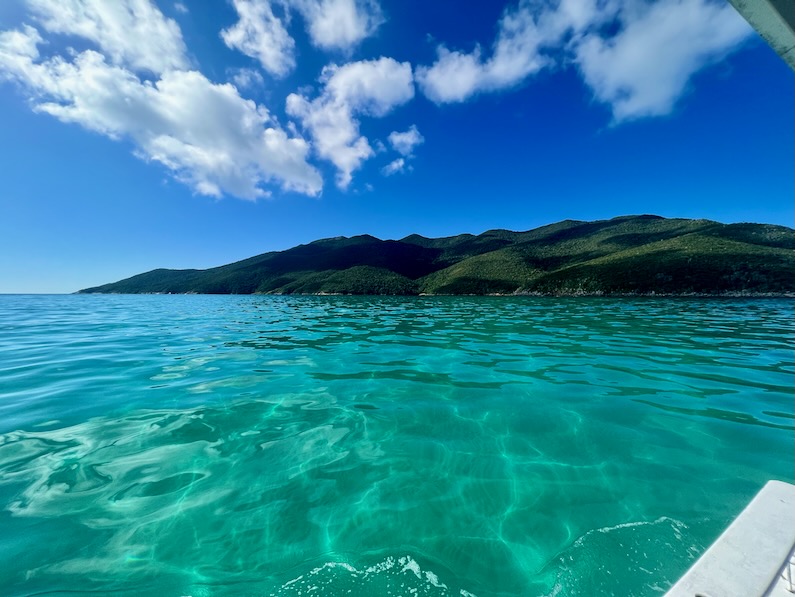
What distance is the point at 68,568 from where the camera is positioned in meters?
3.31

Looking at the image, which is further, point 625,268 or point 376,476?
point 625,268

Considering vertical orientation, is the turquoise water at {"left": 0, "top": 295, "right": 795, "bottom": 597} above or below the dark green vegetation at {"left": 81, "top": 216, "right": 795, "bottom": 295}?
below

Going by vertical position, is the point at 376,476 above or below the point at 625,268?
below

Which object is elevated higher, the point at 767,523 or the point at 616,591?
the point at 767,523

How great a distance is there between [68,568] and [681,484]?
25.6ft

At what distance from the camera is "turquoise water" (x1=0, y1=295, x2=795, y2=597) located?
10.9 ft

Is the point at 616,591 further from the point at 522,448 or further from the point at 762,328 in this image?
the point at 762,328

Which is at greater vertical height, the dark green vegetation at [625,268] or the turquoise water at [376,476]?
the dark green vegetation at [625,268]

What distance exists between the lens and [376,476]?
4898 millimetres

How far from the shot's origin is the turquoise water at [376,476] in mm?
3320

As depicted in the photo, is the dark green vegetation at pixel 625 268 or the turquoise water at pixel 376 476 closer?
the turquoise water at pixel 376 476

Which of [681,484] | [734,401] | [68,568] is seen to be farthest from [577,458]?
[68,568]

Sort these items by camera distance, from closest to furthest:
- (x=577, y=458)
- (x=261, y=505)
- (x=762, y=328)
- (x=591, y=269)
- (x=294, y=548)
Answer: (x=294, y=548) < (x=261, y=505) < (x=577, y=458) < (x=762, y=328) < (x=591, y=269)

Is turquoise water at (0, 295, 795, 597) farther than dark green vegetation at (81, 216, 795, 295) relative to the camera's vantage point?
No
